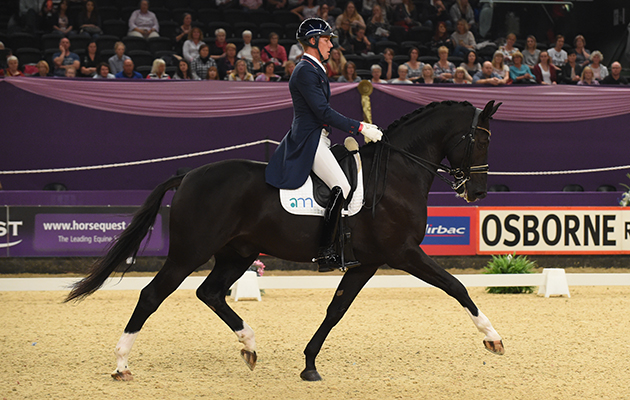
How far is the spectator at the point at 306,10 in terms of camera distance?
42.5 ft

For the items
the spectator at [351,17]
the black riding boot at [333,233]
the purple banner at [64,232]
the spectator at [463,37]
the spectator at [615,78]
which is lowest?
the purple banner at [64,232]

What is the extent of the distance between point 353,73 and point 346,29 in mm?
2221

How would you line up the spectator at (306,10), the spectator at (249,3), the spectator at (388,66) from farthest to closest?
the spectator at (249,3)
the spectator at (306,10)
the spectator at (388,66)

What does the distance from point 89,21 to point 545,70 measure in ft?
26.8

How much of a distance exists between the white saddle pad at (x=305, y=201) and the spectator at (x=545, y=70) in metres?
8.41

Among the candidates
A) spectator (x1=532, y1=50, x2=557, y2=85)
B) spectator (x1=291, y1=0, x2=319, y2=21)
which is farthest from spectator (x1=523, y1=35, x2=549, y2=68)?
spectator (x1=291, y1=0, x2=319, y2=21)

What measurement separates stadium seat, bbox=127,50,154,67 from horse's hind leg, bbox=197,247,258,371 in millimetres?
7308

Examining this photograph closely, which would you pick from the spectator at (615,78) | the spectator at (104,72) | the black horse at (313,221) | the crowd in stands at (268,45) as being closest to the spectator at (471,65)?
the crowd in stands at (268,45)

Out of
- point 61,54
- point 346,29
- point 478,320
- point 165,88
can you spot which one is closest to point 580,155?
point 346,29

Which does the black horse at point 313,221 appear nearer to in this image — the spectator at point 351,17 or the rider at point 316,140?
the rider at point 316,140

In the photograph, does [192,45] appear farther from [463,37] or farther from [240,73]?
[463,37]

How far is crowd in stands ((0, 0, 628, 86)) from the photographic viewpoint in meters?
10.7

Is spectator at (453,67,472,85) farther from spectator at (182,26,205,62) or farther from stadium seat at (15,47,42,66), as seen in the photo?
stadium seat at (15,47,42,66)

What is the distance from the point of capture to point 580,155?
10609mm
